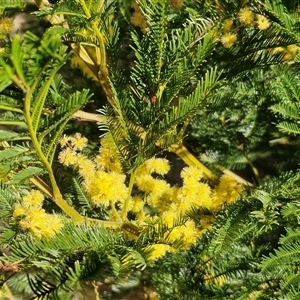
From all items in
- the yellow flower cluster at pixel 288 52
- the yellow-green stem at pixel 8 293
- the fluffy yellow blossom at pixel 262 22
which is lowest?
the yellow-green stem at pixel 8 293

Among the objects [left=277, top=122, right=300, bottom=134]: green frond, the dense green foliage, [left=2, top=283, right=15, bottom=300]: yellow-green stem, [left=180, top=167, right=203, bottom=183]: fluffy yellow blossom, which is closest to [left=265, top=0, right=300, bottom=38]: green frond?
the dense green foliage

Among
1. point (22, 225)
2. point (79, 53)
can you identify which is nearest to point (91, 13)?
point (79, 53)

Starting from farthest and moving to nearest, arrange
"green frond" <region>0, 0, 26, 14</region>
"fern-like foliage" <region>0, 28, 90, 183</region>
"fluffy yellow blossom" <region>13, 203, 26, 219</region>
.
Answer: "fluffy yellow blossom" <region>13, 203, 26, 219</region>
"green frond" <region>0, 0, 26, 14</region>
"fern-like foliage" <region>0, 28, 90, 183</region>

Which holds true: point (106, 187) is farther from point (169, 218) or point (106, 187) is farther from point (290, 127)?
point (290, 127)

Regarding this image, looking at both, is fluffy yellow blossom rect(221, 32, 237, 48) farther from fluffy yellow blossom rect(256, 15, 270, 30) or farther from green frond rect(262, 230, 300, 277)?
green frond rect(262, 230, 300, 277)

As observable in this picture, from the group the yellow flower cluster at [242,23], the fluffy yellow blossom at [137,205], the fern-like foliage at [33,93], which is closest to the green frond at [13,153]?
the fern-like foliage at [33,93]

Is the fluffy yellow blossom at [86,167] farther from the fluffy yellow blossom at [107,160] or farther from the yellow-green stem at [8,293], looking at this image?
the yellow-green stem at [8,293]

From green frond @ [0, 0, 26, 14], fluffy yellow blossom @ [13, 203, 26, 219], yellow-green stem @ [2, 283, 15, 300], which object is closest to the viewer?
green frond @ [0, 0, 26, 14]

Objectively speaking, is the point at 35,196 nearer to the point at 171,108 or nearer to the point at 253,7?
the point at 171,108
